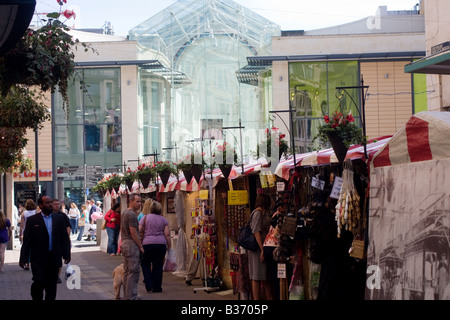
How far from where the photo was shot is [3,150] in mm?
17234

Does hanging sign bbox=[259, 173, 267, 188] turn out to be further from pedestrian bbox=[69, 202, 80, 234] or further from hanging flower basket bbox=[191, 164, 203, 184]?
pedestrian bbox=[69, 202, 80, 234]

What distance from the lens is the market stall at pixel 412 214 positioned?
21.0 ft

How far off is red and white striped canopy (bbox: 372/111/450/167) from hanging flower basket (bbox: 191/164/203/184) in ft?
29.1

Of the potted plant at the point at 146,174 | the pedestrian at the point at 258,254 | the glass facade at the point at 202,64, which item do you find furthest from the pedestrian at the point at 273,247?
the glass facade at the point at 202,64

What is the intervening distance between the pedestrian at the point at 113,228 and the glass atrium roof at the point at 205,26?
17140mm

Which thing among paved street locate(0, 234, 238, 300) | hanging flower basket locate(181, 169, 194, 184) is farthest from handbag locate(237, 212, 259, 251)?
hanging flower basket locate(181, 169, 194, 184)

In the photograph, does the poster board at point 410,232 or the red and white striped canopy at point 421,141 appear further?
the red and white striped canopy at point 421,141

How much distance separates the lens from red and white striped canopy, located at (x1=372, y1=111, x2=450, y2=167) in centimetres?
664

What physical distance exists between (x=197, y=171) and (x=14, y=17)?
10743 millimetres

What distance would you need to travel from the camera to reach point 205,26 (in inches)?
1590

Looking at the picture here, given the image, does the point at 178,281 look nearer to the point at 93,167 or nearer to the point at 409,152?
the point at 409,152

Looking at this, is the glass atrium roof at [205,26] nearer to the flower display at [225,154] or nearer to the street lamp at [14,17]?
the flower display at [225,154]

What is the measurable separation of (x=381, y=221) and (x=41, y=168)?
35313mm
